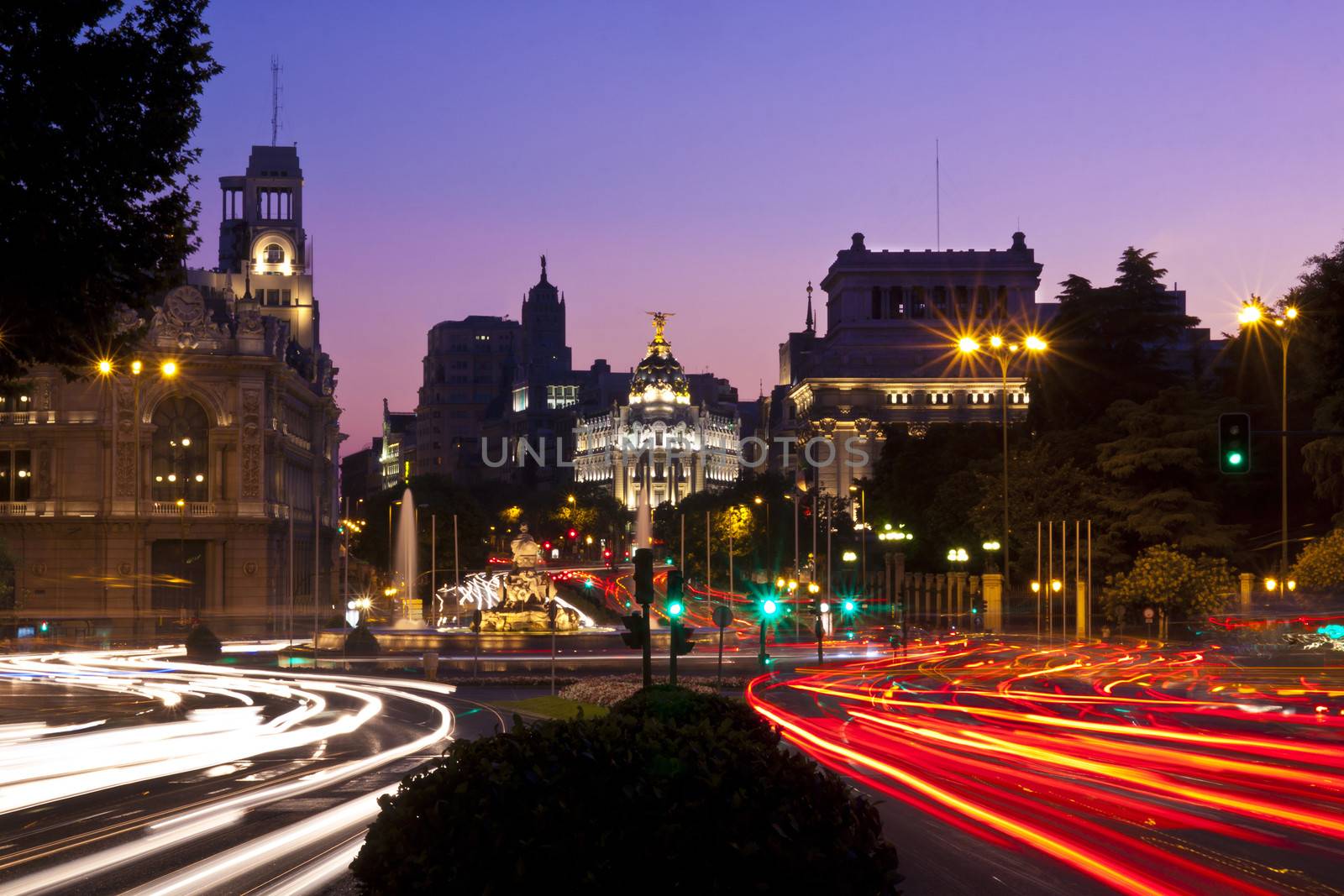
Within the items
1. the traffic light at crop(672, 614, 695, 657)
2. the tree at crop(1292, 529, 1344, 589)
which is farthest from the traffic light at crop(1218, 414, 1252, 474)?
the tree at crop(1292, 529, 1344, 589)

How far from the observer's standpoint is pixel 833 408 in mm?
155875

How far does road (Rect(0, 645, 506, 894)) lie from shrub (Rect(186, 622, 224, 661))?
962cm

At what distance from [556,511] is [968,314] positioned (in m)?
56.4

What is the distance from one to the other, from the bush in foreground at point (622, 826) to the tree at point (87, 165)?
10116mm

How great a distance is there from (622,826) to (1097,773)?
14.5 metres

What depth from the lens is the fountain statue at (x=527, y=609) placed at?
6962 cm

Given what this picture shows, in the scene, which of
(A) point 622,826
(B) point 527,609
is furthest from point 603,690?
(B) point 527,609

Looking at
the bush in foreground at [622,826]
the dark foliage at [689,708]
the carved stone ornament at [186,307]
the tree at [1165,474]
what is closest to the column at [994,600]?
the tree at [1165,474]

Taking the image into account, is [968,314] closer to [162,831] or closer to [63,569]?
[63,569]

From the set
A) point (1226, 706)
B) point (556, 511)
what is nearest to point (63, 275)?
point (1226, 706)

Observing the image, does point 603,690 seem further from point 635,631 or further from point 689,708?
point 689,708

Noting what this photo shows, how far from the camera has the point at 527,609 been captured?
71250mm

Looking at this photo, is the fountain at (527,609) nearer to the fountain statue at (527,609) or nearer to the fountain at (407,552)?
the fountain statue at (527,609)

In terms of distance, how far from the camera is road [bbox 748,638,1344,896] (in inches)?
584
